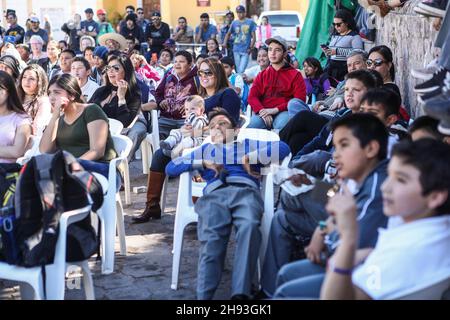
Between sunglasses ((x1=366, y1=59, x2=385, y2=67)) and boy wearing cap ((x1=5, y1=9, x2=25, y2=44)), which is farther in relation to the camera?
boy wearing cap ((x1=5, y1=9, x2=25, y2=44))

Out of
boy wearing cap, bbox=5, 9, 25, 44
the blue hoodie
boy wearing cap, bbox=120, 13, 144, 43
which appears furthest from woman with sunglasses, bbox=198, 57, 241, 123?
boy wearing cap, bbox=120, 13, 144, 43

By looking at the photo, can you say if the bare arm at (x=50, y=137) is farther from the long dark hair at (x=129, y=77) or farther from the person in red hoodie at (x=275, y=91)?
the person in red hoodie at (x=275, y=91)

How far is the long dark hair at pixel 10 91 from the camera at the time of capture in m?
5.38

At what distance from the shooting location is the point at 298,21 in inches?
873

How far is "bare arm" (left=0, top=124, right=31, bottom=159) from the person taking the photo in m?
5.29

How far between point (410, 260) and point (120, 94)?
488 centimetres

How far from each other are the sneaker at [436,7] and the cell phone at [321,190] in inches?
52.1

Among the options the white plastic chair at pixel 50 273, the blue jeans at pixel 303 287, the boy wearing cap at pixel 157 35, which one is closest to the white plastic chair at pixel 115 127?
the white plastic chair at pixel 50 273

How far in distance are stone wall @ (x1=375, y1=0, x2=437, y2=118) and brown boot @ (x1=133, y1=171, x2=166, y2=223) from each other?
228 centimetres

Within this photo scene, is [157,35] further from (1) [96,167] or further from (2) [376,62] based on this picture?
(1) [96,167]

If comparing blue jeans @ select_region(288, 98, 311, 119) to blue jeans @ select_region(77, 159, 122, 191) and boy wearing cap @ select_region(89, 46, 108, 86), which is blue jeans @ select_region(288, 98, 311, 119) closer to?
blue jeans @ select_region(77, 159, 122, 191)

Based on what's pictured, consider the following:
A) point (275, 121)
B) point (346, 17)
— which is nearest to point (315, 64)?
point (346, 17)

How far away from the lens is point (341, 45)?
8250 mm

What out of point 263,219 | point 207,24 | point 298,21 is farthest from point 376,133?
point 298,21
